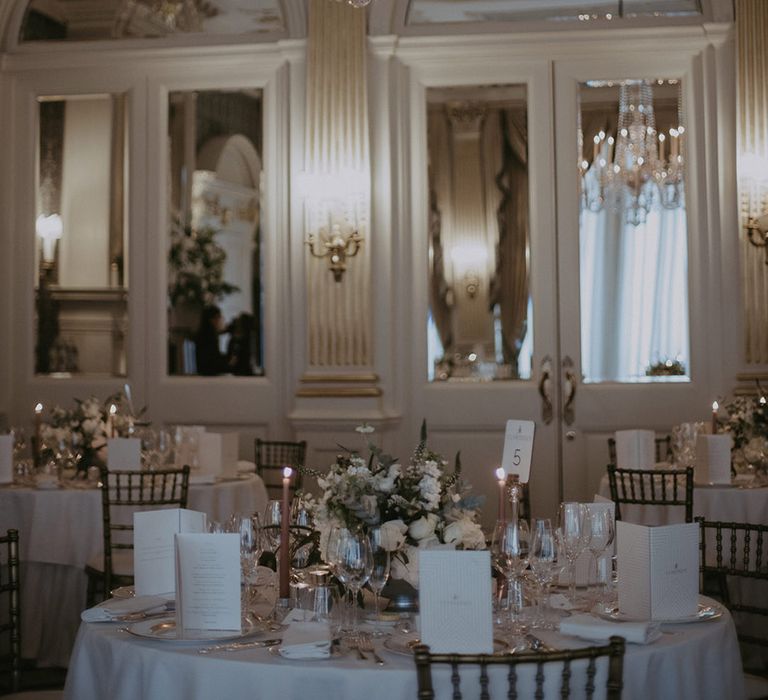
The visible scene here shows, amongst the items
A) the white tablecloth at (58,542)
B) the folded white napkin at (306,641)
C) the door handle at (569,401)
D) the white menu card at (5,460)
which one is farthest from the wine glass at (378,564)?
the door handle at (569,401)

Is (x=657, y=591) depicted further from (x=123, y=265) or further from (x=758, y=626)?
(x=123, y=265)

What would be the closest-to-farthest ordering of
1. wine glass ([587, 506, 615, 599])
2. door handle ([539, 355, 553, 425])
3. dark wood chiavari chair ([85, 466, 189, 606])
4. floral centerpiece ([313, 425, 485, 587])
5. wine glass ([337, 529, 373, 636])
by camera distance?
wine glass ([337, 529, 373, 636]) < floral centerpiece ([313, 425, 485, 587]) < wine glass ([587, 506, 615, 599]) < dark wood chiavari chair ([85, 466, 189, 606]) < door handle ([539, 355, 553, 425])

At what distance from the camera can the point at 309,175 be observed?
726cm

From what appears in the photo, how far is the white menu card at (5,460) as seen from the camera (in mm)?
5668

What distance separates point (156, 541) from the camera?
10.1 feet

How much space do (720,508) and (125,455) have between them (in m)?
2.73

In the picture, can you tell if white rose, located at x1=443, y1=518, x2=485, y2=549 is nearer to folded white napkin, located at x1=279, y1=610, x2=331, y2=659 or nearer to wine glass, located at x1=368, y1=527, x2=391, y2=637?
wine glass, located at x1=368, y1=527, x2=391, y2=637

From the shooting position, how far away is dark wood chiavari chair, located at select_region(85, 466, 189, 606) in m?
4.80

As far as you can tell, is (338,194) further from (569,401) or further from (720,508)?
(720,508)

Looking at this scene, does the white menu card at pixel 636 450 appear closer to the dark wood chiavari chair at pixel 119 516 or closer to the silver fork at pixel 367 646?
the dark wood chiavari chair at pixel 119 516

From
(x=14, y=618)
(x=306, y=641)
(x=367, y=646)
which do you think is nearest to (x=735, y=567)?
(x=367, y=646)

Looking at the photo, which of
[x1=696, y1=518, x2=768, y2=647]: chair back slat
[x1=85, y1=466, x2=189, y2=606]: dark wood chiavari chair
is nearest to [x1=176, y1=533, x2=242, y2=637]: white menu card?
[x1=696, y1=518, x2=768, y2=647]: chair back slat

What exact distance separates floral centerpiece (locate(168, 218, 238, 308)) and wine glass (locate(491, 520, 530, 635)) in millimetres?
5124

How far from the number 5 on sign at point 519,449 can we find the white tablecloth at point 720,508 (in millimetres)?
2318
